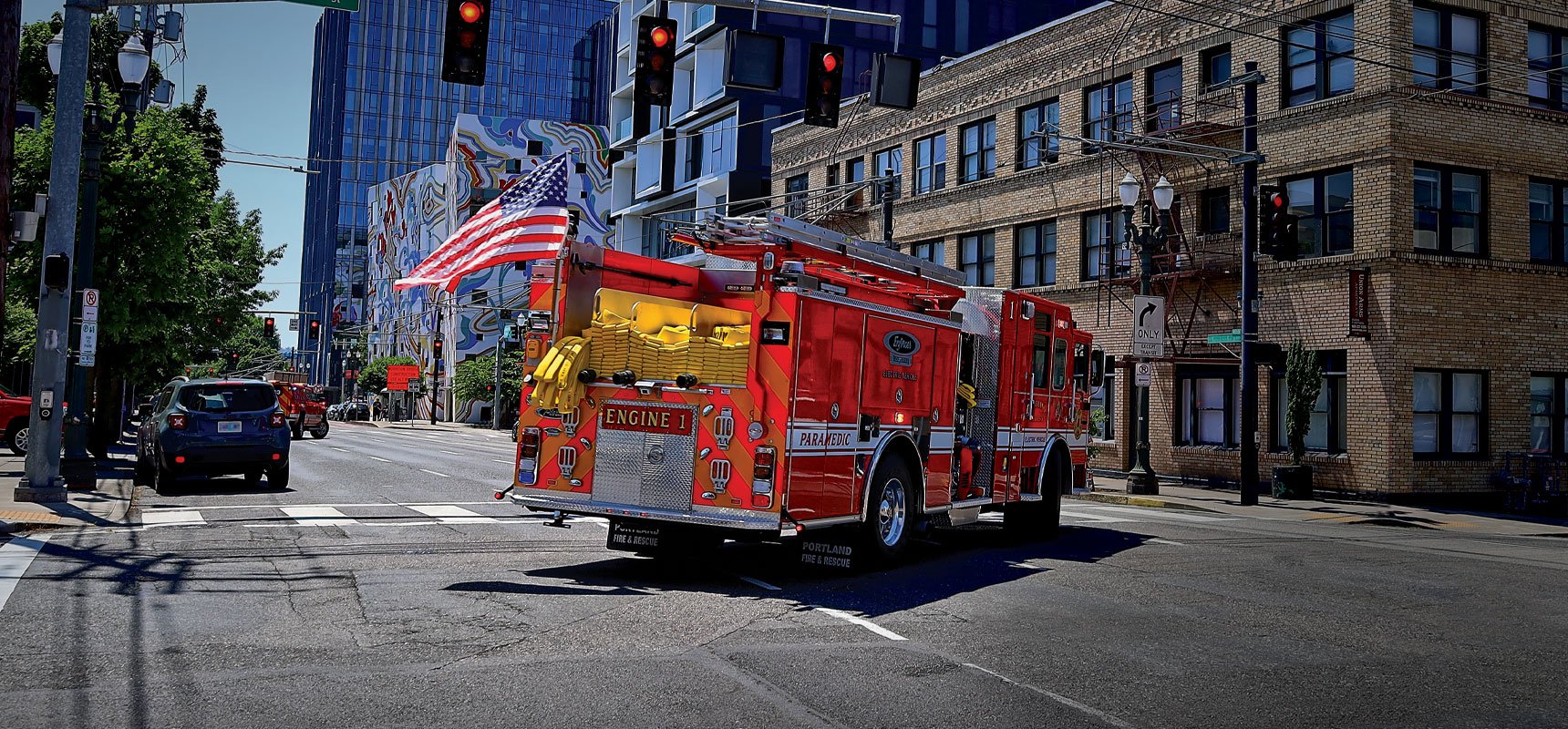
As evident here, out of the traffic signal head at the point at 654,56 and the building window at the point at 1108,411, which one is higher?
the traffic signal head at the point at 654,56

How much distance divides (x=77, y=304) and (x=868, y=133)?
26.0 meters

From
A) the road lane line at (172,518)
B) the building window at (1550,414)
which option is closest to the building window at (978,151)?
the building window at (1550,414)

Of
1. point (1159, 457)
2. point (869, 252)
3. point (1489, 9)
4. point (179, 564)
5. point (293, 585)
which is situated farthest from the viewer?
point (1159, 457)

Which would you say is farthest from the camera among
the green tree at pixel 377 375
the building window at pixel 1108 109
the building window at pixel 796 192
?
the green tree at pixel 377 375

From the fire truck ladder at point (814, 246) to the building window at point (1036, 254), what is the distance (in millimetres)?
21752

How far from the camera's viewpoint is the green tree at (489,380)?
75375 mm

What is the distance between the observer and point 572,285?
442 inches

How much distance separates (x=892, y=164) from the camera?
3975 cm

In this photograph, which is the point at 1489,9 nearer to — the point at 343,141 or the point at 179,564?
the point at 179,564

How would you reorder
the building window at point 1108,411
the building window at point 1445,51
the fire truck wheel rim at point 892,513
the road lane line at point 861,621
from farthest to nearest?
the building window at point 1108,411
the building window at point 1445,51
the fire truck wheel rim at point 892,513
the road lane line at point 861,621

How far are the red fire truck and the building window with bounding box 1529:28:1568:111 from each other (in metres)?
20.0

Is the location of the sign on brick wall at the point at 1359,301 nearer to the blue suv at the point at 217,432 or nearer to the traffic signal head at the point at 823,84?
A: the traffic signal head at the point at 823,84

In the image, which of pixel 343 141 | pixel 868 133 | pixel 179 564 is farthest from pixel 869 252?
pixel 343 141

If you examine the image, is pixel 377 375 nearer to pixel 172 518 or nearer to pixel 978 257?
pixel 978 257
